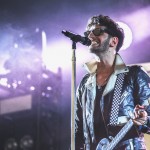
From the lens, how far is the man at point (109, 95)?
2551 mm

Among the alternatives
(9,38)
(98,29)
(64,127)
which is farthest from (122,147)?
(64,127)

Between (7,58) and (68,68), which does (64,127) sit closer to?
(7,58)

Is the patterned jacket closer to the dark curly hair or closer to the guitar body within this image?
the guitar body

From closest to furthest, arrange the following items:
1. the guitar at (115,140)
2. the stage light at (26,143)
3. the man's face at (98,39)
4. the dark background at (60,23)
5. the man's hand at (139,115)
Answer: the man's hand at (139,115) < the guitar at (115,140) < the man's face at (98,39) < the dark background at (60,23) < the stage light at (26,143)

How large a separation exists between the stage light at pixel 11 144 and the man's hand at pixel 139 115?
4774 millimetres

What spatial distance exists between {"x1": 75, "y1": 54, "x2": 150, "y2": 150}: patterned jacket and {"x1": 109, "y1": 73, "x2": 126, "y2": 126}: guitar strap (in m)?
0.02

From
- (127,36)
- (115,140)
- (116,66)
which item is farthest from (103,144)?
(127,36)

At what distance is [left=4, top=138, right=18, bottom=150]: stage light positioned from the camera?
6.90 meters

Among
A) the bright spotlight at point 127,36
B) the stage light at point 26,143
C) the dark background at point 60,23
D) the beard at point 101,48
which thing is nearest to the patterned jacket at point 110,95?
the beard at point 101,48

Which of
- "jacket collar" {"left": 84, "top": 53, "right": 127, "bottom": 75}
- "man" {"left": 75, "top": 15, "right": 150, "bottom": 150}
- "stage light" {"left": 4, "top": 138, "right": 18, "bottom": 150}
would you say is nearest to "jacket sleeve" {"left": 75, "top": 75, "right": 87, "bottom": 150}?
"man" {"left": 75, "top": 15, "right": 150, "bottom": 150}

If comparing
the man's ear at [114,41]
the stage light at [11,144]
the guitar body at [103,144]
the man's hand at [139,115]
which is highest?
the man's ear at [114,41]

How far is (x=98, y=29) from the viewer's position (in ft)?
9.10

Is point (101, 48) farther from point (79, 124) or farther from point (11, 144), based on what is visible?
point (11, 144)

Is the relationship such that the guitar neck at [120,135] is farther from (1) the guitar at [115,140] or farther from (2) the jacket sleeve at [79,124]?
(2) the jacket sleeve at [79,124]
